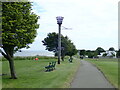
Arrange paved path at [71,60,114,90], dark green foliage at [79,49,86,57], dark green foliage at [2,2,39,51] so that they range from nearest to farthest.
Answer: paved path at [71,60,114,90], dark green foliage at [2,2,39,51], dark green foliage at [79,49,86,57]

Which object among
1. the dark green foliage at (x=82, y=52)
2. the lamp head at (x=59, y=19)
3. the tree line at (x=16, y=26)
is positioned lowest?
the dark green foliage at (x=82, y=52)

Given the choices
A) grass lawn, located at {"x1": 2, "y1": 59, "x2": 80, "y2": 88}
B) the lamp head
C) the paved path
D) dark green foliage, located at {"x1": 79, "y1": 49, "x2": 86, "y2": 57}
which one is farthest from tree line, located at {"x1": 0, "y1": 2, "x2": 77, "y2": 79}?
dark green foliage, located at {"x1": 79, "y1": 49, "x2": 86, "y2": 57}

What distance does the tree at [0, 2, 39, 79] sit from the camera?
14.5 m

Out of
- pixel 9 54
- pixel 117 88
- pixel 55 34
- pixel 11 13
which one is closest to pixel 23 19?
pixel 11 13

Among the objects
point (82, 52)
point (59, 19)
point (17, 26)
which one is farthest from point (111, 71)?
point (82, 52)

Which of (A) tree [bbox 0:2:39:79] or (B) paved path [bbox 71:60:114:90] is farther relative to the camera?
(A) tree [bbox 0:2:39:79]

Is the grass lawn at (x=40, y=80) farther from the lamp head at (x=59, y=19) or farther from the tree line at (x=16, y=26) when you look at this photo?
the lamp head at (x=59, y=19)

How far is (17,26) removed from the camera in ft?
49.0

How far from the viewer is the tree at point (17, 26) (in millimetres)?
14523

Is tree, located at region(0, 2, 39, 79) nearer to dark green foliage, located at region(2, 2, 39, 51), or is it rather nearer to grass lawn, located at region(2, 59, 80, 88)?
dark green foliage, located at region(2, 2, 39, 51)

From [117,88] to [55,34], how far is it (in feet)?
178

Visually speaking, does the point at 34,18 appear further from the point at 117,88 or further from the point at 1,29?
the point at 117,88

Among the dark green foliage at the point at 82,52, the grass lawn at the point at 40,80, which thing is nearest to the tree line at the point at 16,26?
the grass lawn at the point at 40,80

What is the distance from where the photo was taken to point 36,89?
1196 centimetres
